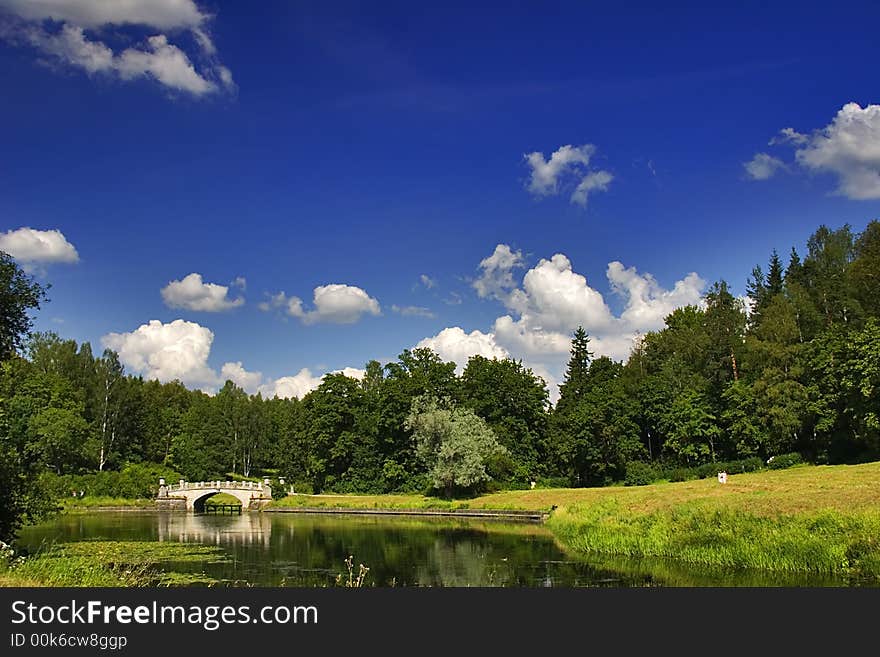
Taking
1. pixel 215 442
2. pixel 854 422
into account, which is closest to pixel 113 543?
pixel 854 422

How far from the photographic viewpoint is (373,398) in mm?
86812

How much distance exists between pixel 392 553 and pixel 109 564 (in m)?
Answer: 13.7

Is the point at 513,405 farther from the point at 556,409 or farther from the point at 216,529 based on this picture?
the point at 216,529

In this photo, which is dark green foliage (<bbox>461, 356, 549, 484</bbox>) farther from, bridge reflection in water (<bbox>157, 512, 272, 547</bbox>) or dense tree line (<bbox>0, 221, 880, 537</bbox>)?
bridge reflection in water (<bbox>157, 512, 272, 547</bbox>)

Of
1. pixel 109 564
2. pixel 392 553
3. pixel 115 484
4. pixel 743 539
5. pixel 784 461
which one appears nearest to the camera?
pixel 743 539

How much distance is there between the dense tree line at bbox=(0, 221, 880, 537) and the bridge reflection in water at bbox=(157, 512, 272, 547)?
480 inches

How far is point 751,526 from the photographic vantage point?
2816 cm

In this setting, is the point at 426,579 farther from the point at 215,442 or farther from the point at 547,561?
the point at 215,442

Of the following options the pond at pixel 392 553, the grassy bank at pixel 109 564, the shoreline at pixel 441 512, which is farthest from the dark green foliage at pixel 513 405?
the grassy bank at pixel 109 564

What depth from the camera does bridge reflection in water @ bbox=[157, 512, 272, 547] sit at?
151 ft

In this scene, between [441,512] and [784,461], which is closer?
[784,461]

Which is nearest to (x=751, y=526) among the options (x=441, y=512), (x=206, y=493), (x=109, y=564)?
(x=109, y=564)

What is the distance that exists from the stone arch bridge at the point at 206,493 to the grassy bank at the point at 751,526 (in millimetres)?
41620

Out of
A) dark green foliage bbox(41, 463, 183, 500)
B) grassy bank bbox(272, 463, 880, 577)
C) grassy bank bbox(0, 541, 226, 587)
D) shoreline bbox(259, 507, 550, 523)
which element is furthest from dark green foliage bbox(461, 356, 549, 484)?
grassy bank bbox(0, 541, 226, 587)
